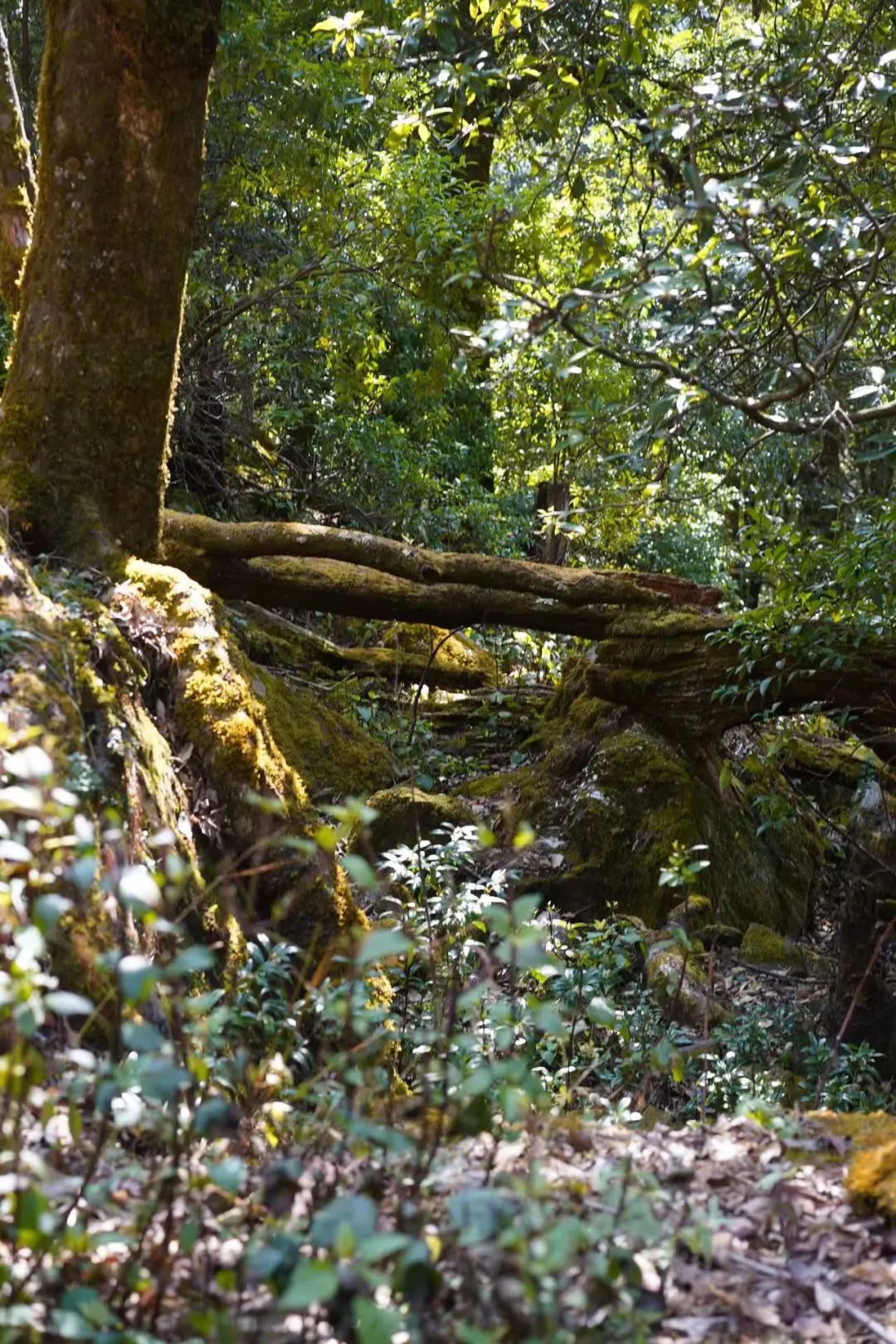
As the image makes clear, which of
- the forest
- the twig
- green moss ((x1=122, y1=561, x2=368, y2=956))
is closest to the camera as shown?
the forest

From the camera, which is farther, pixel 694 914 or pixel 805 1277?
pixel 694 914

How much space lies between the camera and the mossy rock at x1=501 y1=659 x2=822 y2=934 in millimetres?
7578

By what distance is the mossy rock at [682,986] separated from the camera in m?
5.83

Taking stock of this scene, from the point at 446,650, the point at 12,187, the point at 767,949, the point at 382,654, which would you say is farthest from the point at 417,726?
the point at 12,187

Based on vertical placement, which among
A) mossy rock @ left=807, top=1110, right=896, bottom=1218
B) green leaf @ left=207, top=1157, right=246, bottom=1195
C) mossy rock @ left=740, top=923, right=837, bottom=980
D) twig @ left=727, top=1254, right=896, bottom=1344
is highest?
green leaf @ left=207, top=1157, right=246, bottom=1195

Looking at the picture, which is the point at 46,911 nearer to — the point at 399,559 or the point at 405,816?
the point at 405,816

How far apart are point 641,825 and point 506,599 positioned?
1.68 meters

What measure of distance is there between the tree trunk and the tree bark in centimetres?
186

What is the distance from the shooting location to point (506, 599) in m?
7.81

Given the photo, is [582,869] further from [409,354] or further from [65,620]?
[409,354]

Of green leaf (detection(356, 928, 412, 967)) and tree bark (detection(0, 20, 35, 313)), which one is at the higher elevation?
tree bark (detection(0, 20, 35, 313))

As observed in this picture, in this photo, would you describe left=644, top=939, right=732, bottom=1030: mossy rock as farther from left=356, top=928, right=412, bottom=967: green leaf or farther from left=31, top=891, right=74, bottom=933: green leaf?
left=31, top=891, right=74, bottom=933: green leaf

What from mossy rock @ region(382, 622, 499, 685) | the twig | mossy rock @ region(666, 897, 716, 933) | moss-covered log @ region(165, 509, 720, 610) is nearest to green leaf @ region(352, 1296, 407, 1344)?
the twig

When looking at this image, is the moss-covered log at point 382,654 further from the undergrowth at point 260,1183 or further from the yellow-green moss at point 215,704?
the undergrowth at point 260,1183
